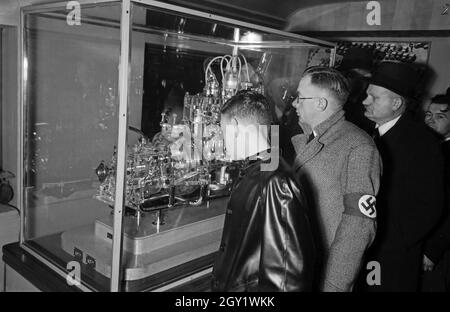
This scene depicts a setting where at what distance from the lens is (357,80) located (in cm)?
305

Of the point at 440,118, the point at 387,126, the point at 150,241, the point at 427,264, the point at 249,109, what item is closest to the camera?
the point at 249,109

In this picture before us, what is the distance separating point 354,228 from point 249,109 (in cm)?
62

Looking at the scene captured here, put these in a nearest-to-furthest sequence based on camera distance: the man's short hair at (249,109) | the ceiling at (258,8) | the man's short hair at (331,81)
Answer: the man's short hair at (249,109), the man's short hair at (331,81), the ceiling at (258,8)

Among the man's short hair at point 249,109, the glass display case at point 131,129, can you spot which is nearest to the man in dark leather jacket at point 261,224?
the man's short hair at point 249,109

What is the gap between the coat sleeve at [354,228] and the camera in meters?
1.48

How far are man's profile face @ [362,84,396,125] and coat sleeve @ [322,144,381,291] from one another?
55 cm

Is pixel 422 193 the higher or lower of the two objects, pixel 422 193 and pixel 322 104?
the lower

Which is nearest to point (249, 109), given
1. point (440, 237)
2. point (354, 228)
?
point (354, 228)

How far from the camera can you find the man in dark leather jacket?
1225 mm

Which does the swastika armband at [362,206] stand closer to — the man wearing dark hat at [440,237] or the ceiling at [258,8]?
the man wearing dark hat at [440,237]

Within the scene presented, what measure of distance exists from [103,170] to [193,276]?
671 mm

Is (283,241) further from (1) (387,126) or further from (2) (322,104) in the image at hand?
(1) (387,126)

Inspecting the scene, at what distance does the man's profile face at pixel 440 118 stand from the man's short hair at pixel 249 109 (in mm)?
1731

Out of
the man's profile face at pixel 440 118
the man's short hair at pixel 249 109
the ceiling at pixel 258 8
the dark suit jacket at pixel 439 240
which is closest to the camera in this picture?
the man's short hair at pixel 249 109
